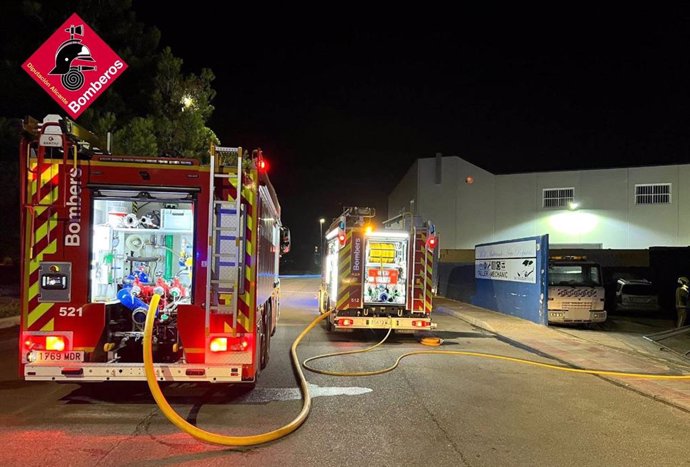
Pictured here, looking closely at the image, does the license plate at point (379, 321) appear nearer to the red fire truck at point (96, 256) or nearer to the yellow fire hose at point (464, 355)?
the yellow fire hose at point (464, 355)

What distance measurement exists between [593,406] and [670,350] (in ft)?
20.0

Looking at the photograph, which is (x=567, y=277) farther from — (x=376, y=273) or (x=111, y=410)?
(x=111, y=410)

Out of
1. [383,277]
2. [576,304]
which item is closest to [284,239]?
[383,277]

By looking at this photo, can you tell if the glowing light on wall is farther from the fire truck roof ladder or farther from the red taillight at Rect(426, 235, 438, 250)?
the fire truck roof ladder

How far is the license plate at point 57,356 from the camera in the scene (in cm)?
608

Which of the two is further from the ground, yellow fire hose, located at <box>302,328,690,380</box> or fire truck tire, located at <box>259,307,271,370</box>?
fire truck tire, located at <box>259,307,271,370</box>

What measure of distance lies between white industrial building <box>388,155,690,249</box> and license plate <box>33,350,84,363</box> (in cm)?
2690

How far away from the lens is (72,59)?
11562mm

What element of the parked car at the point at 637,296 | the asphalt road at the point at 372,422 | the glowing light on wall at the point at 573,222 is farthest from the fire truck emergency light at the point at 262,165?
the glowing light on wall at the point at 573,222

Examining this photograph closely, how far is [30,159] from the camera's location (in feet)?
19.8

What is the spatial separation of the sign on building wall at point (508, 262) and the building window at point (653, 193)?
49.2 ft

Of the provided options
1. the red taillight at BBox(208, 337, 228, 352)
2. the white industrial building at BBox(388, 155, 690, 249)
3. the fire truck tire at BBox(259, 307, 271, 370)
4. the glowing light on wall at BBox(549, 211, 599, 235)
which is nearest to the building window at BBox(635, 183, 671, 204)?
the white industrial building at BBox(388, 155, 690, 249)

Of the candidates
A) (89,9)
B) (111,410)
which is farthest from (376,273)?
(89,9)

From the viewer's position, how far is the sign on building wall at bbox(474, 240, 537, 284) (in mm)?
16531
